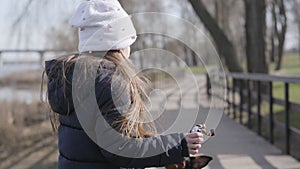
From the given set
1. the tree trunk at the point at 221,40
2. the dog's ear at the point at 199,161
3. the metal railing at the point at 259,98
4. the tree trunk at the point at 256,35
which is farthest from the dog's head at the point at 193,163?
the tree trunk at the point at 221,40

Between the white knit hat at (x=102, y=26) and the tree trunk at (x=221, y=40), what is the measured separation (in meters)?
11.2

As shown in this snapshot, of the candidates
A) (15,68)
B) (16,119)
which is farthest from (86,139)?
(15,68)

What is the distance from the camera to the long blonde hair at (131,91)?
183 centimetres

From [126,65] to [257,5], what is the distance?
11095 millimetres

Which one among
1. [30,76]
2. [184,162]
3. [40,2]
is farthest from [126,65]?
[30,76]

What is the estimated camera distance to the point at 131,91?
1.86 m

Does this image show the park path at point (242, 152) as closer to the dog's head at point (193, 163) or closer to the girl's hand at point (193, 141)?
the dog's head at point (193, 163)

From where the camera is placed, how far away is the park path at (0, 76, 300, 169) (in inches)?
217

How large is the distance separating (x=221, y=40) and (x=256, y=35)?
3.76 feet

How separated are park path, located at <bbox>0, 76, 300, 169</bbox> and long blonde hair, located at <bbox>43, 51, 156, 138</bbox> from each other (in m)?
1.34

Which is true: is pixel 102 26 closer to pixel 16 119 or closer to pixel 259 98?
pixel 259 98

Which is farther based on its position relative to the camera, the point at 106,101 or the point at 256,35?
the point at 256,35

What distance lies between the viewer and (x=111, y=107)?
1806mm

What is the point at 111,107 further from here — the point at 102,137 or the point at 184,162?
the point at 184,162
